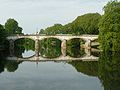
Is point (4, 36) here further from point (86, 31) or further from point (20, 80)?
point (20, 80)

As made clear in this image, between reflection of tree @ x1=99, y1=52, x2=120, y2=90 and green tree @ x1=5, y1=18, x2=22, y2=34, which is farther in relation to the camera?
green tree @ x1=5, y1=18, x2=22, y2=34

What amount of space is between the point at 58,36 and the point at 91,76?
164 feet

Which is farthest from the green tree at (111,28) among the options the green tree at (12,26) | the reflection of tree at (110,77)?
the green tree at (12,26)

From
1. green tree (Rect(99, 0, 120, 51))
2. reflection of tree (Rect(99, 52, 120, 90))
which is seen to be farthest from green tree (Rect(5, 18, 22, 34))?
reflection of tree (Rect(99, 52, 120, 90))

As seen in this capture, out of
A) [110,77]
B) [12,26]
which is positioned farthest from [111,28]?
[12,26]

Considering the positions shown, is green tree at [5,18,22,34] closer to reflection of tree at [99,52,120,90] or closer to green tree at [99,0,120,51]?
green tree at [99,0,120,51]

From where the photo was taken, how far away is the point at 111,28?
58844 mm

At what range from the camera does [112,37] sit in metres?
58.6

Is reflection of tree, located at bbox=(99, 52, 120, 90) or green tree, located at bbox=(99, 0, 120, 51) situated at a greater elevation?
green tree, located at bbox=(99, 0, 120, 51)

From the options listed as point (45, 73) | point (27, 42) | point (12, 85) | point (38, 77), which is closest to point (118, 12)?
point (45, 73)

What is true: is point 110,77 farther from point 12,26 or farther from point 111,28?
point 12,26

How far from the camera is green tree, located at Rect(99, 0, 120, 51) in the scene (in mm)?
58281

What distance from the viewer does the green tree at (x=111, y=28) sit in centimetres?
5828

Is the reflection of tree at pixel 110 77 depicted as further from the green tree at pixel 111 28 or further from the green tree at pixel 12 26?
the green tree at pixel 12 26
